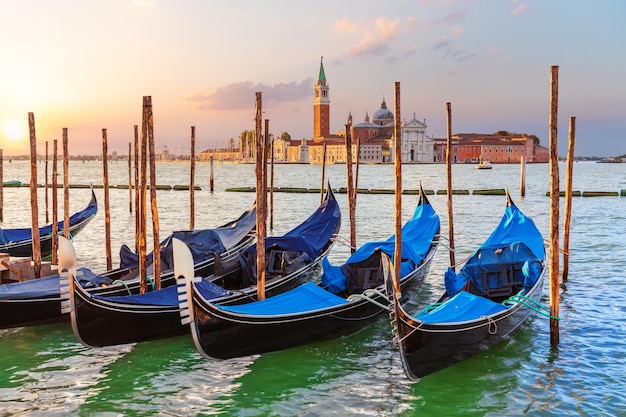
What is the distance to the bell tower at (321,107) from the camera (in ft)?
289

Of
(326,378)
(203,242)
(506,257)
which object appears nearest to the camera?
(326,378)

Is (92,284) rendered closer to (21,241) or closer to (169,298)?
(169,298)

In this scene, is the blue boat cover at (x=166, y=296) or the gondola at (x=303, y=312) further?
the blue boat cover at (x=166, y=296)

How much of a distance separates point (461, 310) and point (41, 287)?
367cm

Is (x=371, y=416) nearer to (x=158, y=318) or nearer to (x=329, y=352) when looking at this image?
(x=329, y=352)

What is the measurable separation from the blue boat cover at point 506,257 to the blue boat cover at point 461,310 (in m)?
0.78

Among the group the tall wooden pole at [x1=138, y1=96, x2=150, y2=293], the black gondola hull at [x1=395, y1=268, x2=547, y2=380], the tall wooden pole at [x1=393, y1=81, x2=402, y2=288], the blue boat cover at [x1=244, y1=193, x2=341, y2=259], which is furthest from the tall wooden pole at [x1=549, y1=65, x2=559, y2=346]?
the tall wooden pole at [x1=138, y1=96, x2=150, y2=293]

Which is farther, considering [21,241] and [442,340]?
[21,241]

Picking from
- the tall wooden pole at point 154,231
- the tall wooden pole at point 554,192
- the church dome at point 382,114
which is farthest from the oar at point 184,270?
the church dome at point 382,114

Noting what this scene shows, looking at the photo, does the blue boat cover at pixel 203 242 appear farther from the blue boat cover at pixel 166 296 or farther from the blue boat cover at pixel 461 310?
the blue boat cover at pixel 461 310

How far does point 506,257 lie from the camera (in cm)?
639

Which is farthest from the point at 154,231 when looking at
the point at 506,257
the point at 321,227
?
the point at 506,257

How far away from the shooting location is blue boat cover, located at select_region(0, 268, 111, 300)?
5516mm

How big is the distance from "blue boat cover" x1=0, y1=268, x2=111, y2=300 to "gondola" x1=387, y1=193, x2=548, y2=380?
111 inches
